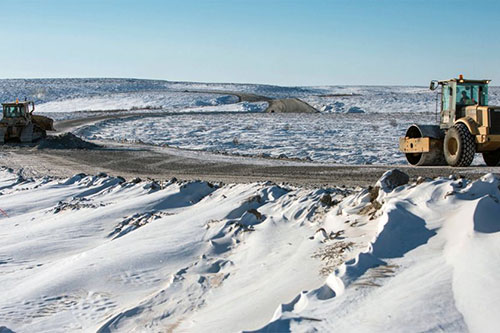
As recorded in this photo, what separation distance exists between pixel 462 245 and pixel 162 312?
8.61ft

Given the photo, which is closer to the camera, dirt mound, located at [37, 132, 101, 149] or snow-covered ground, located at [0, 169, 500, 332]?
snow-covered ground, located at [0, 169, 500, 332]

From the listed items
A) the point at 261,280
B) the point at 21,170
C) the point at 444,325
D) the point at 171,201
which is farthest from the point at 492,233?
the point at 21,170

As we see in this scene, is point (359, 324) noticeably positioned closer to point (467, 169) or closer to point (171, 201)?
point (171, 201)

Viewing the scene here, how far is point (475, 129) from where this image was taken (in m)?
14.8

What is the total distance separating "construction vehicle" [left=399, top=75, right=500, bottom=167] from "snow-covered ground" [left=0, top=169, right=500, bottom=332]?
6.83 m

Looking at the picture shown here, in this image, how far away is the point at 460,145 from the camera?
14664 mm

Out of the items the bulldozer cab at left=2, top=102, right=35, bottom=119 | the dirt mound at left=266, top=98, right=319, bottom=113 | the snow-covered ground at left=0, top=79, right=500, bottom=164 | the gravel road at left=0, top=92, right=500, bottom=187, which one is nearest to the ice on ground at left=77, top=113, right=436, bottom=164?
the snow-covered ground at left=0, top=79, right=500, bottom=164

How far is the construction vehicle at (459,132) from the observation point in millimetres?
14645

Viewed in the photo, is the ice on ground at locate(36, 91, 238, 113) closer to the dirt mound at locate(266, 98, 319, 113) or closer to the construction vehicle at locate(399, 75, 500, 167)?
the dirt mound at locate(266, 98, 319, 113)

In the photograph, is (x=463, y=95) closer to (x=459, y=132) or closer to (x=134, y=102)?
(x=459, y=132)

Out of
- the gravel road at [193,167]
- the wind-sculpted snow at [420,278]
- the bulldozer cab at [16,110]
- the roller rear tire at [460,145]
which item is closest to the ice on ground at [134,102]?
the bulldozer cab at [16,110]

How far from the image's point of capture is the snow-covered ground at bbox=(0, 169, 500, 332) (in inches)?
179

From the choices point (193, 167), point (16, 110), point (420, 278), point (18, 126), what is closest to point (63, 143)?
point (18, 126)

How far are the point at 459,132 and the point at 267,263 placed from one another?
9.73 metres
